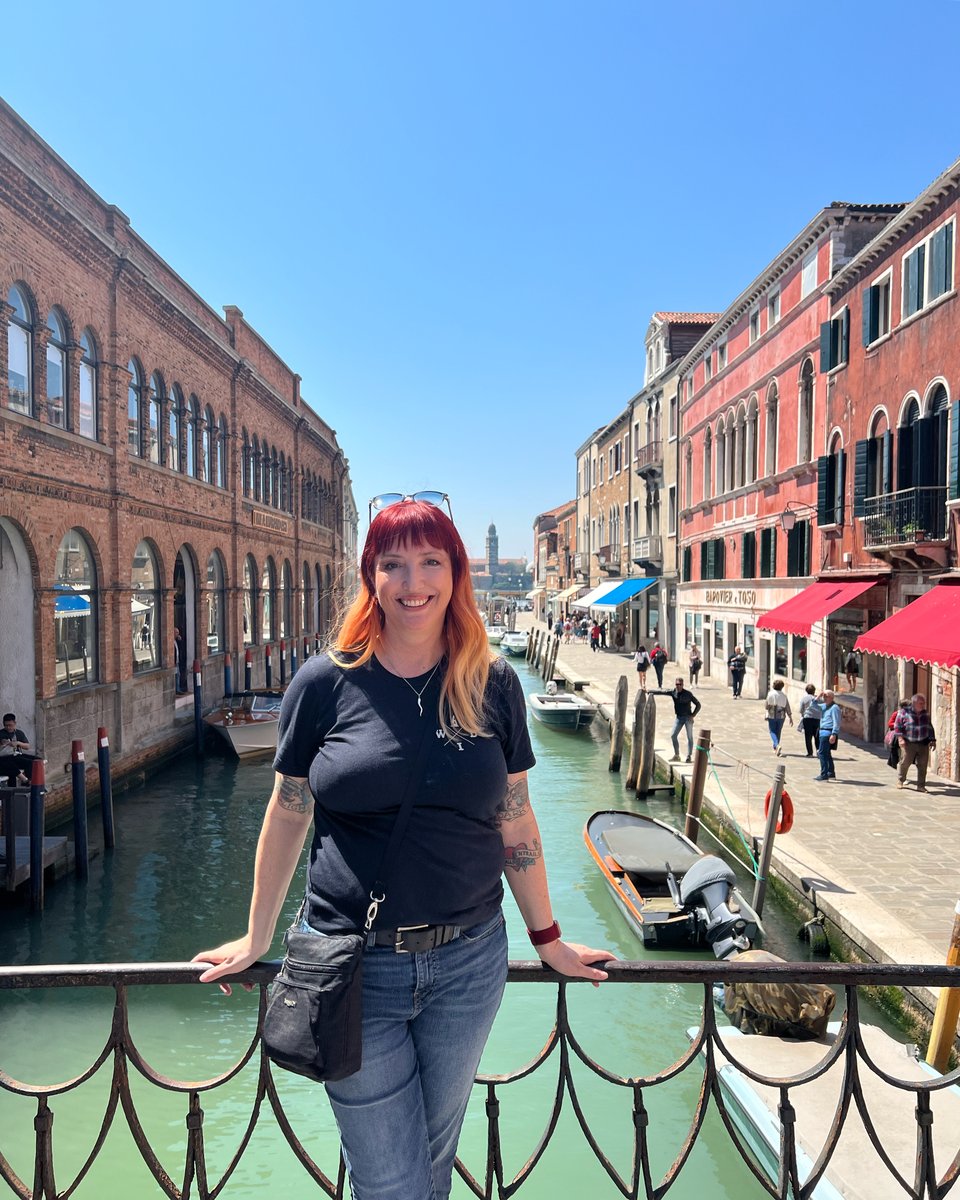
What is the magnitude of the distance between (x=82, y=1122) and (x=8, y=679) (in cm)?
787

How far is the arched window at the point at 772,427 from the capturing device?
21.7m

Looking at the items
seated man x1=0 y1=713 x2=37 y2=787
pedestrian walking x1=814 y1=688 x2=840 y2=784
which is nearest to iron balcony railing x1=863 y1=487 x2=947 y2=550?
pedestrian walking x1=814 y1=688 x2=840 y2=784

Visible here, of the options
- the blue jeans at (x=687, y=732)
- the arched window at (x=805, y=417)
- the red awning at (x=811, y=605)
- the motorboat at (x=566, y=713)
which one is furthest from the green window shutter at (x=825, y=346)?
the motorboat at (x=566, y=713)

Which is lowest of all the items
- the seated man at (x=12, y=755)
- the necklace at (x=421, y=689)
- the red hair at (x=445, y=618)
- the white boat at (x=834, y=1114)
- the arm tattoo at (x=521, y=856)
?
the white boat at (x=834, y=1114)

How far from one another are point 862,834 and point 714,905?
2525 millimetres

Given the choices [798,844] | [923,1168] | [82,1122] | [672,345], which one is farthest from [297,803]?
[672,345]

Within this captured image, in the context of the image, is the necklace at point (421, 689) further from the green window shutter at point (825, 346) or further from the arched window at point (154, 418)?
the green window shutter at point (825, 346)

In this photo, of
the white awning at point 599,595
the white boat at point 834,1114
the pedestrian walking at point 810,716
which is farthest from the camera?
the white awning at point 599,595

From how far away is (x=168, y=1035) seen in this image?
7.58 metres

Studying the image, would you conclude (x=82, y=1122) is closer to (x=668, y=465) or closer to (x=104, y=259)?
(x=104, y=259)

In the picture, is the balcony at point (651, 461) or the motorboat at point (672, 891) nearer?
the motorboat at point (672, 891)

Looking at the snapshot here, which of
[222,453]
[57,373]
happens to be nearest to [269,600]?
[222,453]

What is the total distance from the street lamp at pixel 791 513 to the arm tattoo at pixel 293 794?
61.5 feet

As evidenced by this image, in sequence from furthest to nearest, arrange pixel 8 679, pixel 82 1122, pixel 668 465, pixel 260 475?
pixel 668 465
pixel 260 475
pixel 8 679
pixel 82 1122
